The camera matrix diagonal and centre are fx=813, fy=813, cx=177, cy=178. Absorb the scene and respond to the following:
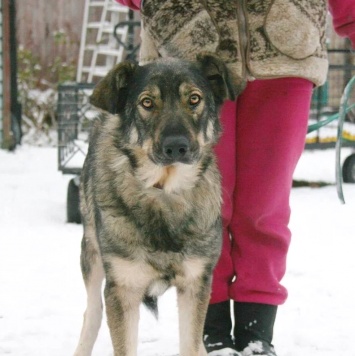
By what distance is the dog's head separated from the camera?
2645mm

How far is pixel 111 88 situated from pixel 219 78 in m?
0.39

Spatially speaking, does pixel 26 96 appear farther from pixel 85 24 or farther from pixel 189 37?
pixel 189 37

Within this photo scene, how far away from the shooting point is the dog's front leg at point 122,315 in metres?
2.80

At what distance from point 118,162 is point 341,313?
1.60m

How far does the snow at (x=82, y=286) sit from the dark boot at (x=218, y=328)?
208mm

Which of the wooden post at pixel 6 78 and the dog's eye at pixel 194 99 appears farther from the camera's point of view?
the wooden post at pixel 6 78

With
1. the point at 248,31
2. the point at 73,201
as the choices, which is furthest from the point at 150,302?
the point at 73,201

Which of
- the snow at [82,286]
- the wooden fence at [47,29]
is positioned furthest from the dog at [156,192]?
the wooden fence at [47,29]

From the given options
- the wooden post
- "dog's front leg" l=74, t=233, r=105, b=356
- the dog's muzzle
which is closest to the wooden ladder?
the wooden post

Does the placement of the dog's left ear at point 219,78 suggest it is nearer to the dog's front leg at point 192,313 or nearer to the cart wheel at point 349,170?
the dog's front leg at point 192,313

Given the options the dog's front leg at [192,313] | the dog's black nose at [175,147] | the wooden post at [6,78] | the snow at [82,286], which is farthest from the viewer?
the wooden post at [6,78]

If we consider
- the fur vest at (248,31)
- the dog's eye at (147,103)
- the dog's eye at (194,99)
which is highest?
the fur vest at (248,31)

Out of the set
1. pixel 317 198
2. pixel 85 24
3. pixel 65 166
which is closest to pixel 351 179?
pixel 317 198

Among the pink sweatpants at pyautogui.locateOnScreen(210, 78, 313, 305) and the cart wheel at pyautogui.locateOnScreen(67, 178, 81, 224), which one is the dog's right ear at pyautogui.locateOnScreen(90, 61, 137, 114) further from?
the cart wheel at pyautogui.locateOnScreen(67, 178, 81, 224)
